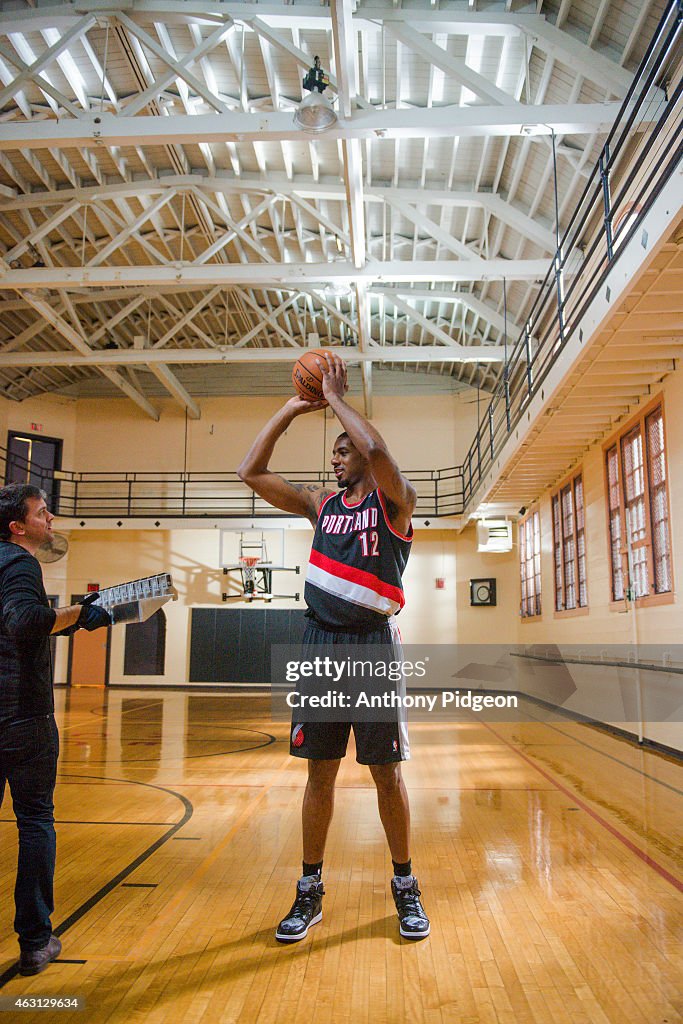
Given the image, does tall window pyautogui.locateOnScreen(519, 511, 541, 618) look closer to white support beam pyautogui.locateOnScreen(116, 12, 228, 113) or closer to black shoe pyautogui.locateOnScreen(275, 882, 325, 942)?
white support beam pyautogui.locateOnScreen(116, 12, 228, 113)

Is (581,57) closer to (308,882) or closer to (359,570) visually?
(359,570)

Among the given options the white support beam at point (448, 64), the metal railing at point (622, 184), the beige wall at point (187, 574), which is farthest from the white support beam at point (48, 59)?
the beige wall at point (187, 574)

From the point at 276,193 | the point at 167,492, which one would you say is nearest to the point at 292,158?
the point at 276,193

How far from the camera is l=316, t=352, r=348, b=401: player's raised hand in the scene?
2555 millimetres

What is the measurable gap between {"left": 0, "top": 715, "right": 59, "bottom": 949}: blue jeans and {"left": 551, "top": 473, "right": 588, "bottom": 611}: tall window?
27.3 feet

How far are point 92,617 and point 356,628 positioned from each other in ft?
2.77

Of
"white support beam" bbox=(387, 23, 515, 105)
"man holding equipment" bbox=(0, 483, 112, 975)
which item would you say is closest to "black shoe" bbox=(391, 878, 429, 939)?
"man holding equipment" bbox=(0, 483, 112, 975)

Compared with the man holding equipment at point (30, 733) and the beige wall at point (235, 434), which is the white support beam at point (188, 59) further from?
the beige wall at point (235, 434)

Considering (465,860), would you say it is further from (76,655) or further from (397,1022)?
(76,655)

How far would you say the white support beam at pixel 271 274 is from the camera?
1020 cm

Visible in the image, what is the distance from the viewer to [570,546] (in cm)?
1051

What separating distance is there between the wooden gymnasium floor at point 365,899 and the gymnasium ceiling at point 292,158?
569cm

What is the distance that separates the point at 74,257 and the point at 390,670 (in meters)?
13.0

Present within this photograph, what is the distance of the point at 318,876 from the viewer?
2592mm
